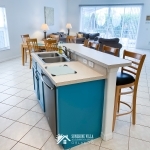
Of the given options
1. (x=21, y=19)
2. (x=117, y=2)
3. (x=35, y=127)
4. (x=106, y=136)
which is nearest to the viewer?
(x=106, y=136)

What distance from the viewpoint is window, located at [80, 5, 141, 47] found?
28.1ft

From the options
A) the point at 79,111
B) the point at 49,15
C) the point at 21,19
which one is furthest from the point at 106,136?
the point at 49,15

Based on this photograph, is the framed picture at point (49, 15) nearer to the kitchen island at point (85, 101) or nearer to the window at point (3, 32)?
the window at point (3, 32)

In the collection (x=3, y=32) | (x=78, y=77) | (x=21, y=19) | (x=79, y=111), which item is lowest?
(x=79, y=111)

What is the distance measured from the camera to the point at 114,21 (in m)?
8.95

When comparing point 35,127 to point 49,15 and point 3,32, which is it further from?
point 49,15

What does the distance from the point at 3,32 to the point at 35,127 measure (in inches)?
177

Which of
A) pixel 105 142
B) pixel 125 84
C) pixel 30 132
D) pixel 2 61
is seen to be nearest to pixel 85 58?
pixel 125 84

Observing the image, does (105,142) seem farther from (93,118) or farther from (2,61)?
(2,61)

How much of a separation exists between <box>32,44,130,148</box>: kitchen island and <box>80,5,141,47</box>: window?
7.84 metres

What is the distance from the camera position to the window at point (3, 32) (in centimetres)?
534

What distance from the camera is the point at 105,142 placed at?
74.8 inches

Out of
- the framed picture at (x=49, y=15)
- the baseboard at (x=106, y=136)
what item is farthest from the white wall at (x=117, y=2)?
the baseboard at (x=106, y=136)

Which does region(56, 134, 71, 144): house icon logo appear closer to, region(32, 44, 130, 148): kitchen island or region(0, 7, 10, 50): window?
region(32, 44, 130, 148): kitchen island
